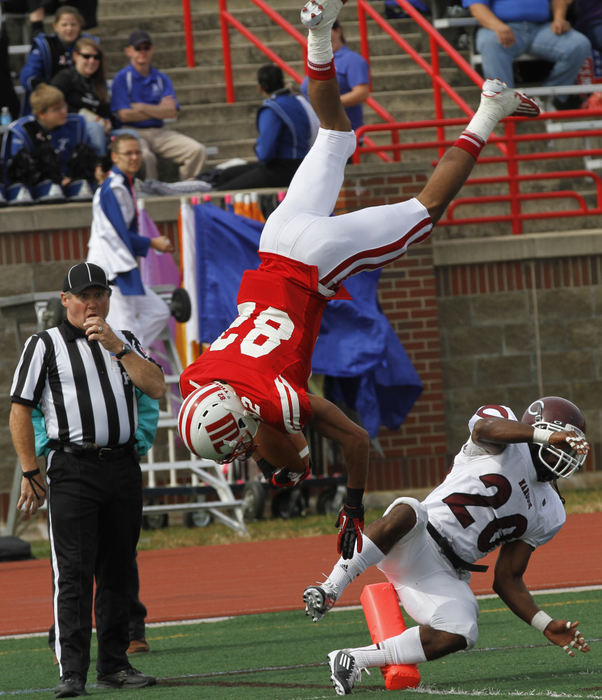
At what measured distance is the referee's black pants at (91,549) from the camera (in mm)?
7164

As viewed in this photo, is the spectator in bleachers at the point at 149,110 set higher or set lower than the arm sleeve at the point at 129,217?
higher

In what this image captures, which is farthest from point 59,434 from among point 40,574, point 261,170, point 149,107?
point 149,107

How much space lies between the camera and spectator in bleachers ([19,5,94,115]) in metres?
15.6

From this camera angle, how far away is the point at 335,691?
6.54m

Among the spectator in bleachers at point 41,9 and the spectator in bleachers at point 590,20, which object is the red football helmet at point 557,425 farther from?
the spectator in bleachers at point 590,20

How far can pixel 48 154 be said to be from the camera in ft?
46.6

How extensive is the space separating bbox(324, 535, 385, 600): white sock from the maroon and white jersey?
323 mm

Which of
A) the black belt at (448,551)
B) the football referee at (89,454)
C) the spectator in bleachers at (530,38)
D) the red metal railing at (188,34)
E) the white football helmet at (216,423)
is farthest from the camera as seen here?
the red metal railing at (188,34)

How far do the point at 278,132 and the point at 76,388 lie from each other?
6.54 metres

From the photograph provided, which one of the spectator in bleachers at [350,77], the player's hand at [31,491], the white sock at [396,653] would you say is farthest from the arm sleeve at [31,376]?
the spectator in bleachers at [350,77]

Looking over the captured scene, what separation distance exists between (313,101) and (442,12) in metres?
12.2

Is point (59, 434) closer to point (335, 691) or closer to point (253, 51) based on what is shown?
point (335, 691)

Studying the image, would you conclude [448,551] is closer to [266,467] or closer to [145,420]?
[266,467]

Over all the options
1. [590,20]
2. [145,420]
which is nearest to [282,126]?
[590,20]
